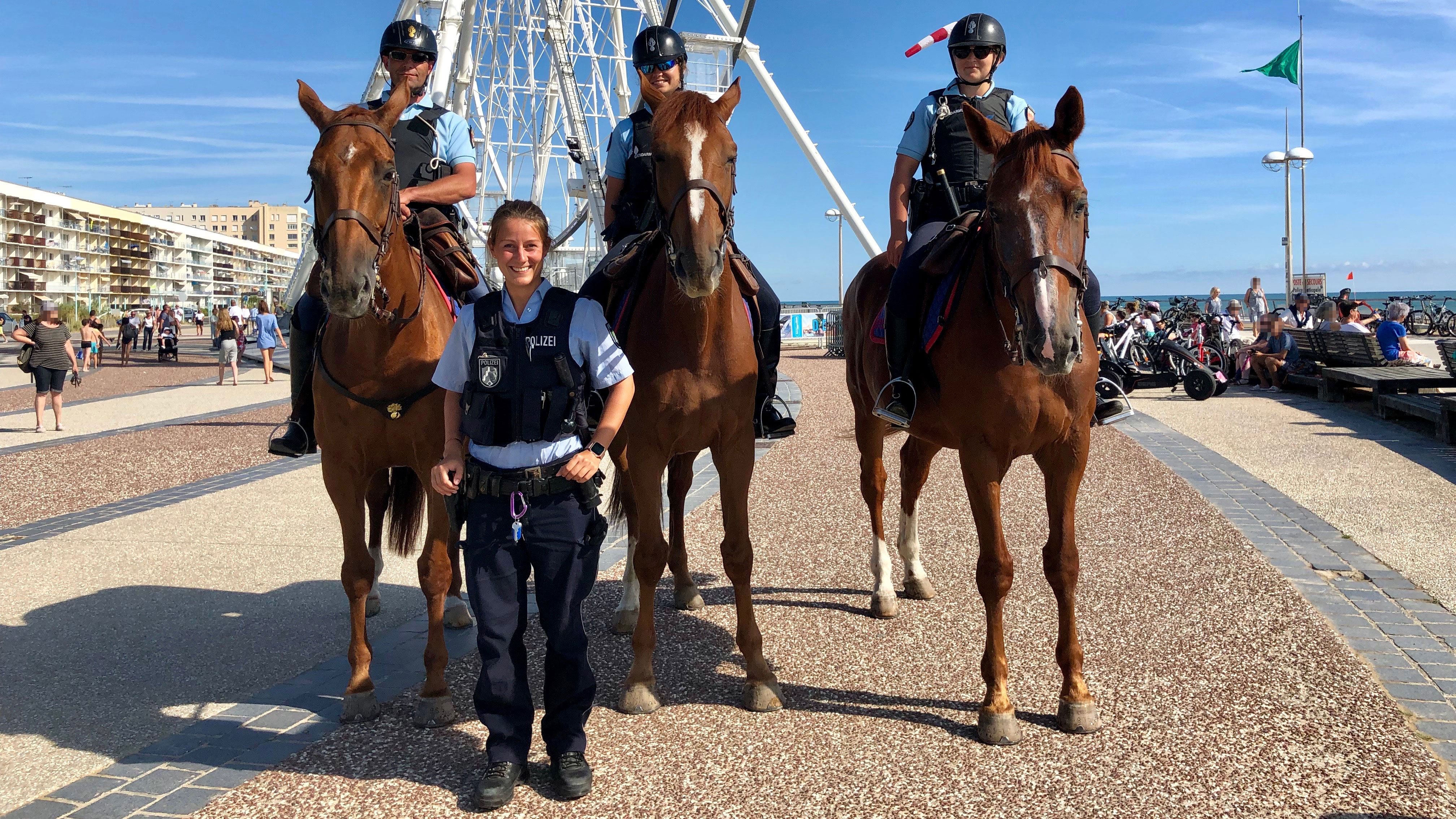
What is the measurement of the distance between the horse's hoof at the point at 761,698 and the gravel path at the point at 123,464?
7.81m

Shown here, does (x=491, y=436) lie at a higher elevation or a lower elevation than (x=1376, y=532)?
higher

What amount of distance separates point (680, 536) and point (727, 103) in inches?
110

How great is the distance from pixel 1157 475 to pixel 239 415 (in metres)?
15.7

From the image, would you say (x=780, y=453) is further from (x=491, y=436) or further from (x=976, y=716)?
(x=491, y=436)

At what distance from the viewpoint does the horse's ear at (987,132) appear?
418 cm

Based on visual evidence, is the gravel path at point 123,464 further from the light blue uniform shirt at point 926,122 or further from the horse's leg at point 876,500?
the light blue uniform shirt at point 926,122

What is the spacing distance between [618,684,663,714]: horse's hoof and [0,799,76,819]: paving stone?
2199mm

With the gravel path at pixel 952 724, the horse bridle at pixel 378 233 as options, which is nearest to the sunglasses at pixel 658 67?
the horse bridle at pixel 378 233

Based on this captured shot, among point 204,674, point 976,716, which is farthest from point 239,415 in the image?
point 976,716

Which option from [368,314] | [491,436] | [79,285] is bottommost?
[491,436]

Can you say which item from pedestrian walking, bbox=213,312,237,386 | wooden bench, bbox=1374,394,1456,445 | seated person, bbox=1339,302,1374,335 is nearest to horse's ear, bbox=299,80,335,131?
wooden bench, bbox=1374,394,1456,445

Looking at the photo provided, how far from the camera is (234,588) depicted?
6.79m

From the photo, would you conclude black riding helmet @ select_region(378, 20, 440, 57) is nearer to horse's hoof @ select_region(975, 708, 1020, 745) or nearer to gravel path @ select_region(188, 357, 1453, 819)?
gravel path @ select_region(188, 357, 1453, 819)

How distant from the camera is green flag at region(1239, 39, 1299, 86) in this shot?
112 ft
